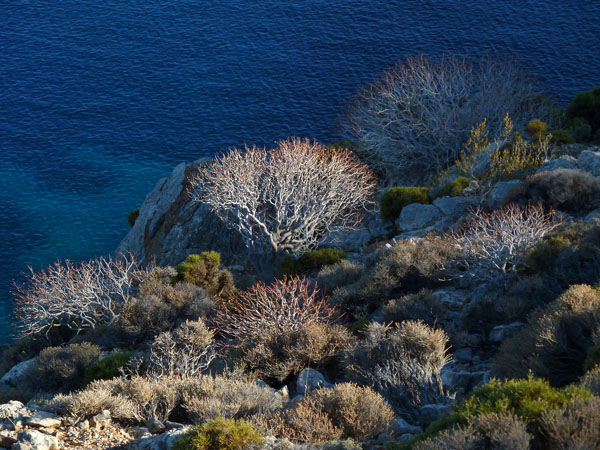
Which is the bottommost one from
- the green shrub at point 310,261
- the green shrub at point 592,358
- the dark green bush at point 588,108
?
the green shrub at point 592,358

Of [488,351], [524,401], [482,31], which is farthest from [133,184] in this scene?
[524,401]

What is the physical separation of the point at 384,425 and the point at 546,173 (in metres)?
15.7

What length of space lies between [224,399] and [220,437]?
2378mm

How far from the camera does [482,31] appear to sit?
64125 mm

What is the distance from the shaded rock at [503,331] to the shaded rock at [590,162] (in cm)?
1219

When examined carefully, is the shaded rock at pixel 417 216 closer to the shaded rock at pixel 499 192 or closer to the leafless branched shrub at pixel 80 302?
the shaded rock at pixel 499 192

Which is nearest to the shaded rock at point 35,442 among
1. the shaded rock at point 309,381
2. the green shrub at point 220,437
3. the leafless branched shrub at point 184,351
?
the green shrub at point 220,437

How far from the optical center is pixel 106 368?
1852 cm

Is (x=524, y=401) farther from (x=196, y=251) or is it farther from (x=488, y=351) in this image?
(x=196, y=251)

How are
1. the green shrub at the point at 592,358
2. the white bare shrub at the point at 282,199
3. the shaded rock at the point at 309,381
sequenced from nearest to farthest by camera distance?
the green shrub at the point at 592,358, the shaded rock at the point at 309,381, the white bare shrub at the point at 282,199

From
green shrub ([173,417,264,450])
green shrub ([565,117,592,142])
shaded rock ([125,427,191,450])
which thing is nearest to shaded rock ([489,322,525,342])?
green shrub ([173,417,264,450])

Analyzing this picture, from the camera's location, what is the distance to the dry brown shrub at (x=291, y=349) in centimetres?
1563

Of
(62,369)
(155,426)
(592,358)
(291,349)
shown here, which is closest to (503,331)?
(592,358)

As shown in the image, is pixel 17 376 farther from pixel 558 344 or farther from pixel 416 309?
pixel 558 344
